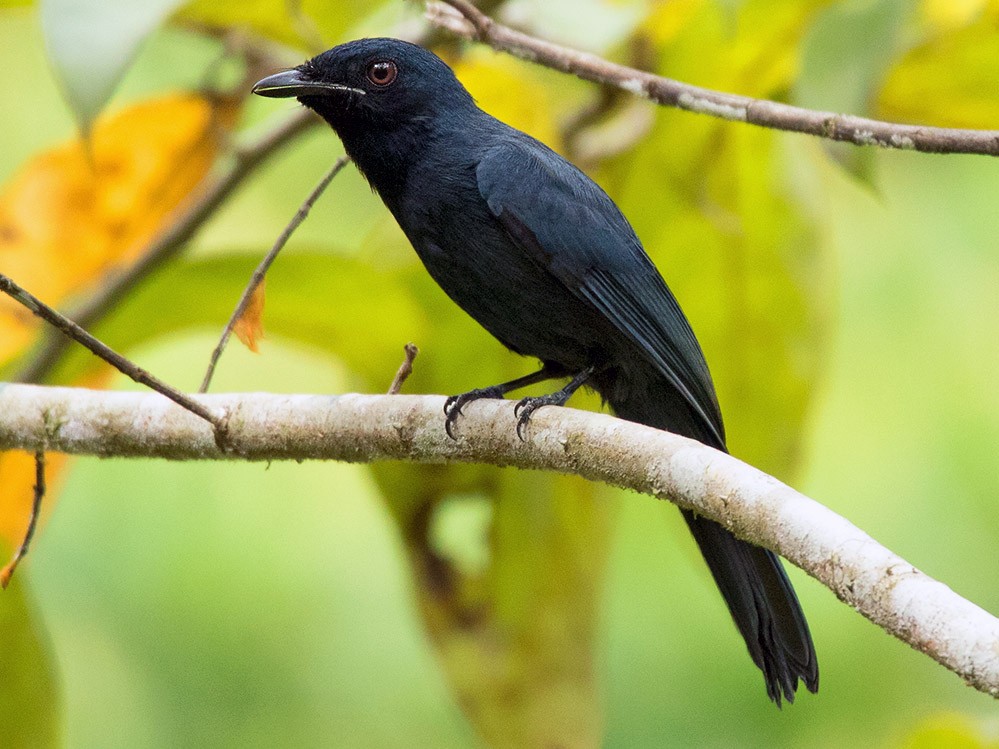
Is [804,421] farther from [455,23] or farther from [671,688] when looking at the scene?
[671,688]

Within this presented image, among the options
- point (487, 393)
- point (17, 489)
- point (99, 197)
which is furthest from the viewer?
point (99, 197)

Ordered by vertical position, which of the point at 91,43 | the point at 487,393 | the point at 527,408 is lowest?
the point at 527,408

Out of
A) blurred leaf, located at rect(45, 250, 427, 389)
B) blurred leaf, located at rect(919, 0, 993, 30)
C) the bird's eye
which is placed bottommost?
blurred leaf, located at rect(45, 250, 427, 389)

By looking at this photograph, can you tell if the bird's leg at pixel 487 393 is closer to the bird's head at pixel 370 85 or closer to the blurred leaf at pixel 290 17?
the bird's head at pixel 370 85

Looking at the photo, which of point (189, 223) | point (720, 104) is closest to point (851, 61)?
point (720, 104)

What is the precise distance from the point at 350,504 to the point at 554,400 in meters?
2.85

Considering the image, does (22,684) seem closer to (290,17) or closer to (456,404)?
(456,404)

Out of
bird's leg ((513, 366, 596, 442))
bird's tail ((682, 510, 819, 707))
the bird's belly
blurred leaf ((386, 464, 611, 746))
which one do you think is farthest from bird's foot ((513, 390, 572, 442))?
blurred leaf ((386, 464, 611, 746))

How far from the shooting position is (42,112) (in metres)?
5.96

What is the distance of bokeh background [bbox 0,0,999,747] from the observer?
3545mm

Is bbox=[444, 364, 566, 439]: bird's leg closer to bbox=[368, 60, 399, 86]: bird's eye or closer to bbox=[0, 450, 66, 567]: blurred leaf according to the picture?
bbox=[368, 60, 399, 86]: bird's eye

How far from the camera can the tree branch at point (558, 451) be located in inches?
68.4

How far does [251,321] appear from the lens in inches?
118

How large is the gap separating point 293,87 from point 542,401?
1.18 meters
